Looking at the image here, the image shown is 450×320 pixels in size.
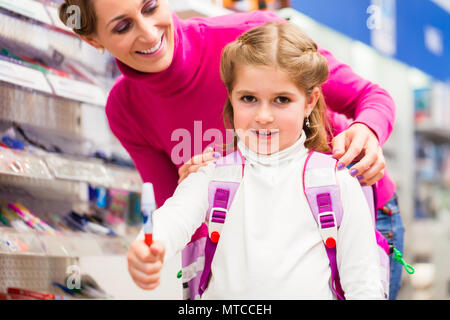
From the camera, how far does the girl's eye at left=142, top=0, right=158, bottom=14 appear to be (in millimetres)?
1235

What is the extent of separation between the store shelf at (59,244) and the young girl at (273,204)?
768 mm

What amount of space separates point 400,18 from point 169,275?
117 inches

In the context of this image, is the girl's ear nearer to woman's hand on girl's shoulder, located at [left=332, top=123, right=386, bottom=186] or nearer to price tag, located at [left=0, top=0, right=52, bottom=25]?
woman's hand on girl's shoulder, located at [left=332, top=123, right=386, bottom=186]

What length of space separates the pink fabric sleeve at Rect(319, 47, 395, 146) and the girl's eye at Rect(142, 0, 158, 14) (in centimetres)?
40

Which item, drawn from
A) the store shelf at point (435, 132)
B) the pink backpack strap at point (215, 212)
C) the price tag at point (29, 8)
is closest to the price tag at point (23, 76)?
the price tag at point (29, 8)

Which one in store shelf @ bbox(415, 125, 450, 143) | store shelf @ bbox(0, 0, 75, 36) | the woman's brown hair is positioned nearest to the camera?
the woman's brown hair

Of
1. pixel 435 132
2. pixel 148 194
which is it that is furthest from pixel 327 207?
pixel 435 132

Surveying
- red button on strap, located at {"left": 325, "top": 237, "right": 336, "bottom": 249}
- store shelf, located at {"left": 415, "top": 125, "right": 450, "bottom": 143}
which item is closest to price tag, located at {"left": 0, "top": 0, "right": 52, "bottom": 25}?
red button on strap, located at {"left": 325, "top": 237, "right": 336, "bottom": 249}

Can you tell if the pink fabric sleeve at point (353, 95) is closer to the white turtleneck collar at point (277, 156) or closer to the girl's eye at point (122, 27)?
the white turtleneck collar at point (277, 156)

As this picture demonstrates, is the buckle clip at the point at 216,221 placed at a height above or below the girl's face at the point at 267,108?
below

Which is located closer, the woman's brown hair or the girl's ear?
the girl's ear

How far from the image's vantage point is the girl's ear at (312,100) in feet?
3.73

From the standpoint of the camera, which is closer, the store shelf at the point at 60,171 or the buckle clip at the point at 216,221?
the buckle clip at the point at 216,221
